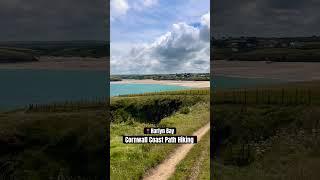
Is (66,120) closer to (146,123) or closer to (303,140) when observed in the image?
(146,123)

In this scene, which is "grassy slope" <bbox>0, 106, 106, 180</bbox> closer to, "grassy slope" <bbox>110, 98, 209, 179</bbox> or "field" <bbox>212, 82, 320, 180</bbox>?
"grassy slope" <bbox>110, 98, 209, 179</bbox>

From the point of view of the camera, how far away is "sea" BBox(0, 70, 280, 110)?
42719mm

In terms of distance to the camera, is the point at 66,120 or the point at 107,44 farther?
the point at 66,120

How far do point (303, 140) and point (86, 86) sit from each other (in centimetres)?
2136

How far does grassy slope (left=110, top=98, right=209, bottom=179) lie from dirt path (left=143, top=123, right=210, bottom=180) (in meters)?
0.45

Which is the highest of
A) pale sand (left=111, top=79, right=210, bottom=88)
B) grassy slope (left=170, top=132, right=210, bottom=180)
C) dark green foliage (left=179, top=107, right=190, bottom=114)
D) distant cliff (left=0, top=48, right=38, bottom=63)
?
distant cliff (left=0, top=48, right=38, bottom=63)

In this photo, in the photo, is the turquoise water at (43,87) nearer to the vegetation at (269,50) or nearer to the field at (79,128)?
the field at (79,128)

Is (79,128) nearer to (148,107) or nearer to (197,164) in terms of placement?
(148,107)

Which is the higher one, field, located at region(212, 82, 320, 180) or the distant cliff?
the distant cliff

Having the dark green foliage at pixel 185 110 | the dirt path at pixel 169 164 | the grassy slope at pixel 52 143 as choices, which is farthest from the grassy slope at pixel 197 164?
the grassy slope at pixel 52 143

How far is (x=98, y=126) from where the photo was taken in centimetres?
4331

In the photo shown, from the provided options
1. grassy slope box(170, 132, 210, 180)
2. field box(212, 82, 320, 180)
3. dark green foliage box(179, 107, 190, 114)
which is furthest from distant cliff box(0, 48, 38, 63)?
grassy slope box(170, 132, 210, 180)

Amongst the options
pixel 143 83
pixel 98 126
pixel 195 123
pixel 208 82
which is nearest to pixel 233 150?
pixel 195 123

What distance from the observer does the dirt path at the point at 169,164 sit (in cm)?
3128
